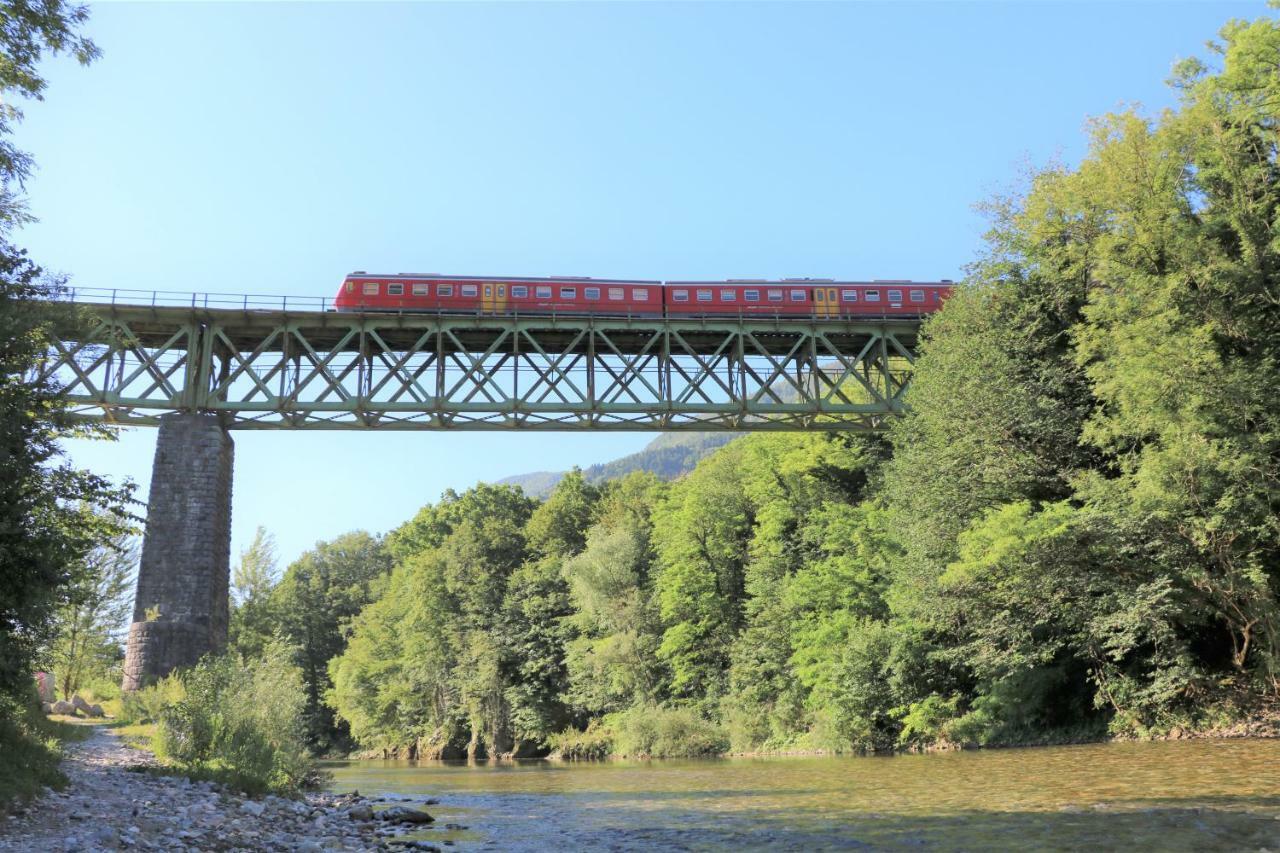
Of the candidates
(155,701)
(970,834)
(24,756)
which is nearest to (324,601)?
(155,701)

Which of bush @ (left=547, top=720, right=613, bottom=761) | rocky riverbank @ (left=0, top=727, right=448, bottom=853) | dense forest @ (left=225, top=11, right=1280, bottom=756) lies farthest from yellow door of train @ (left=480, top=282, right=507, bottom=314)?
bush @ (left=547, top=720, right=613, bottom=761)

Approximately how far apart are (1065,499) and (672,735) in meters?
23.3

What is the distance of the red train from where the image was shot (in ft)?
118

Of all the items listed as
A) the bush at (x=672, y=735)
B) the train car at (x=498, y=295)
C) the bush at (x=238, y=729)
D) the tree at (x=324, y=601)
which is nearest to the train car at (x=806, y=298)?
the train car at (x=498, y=295)

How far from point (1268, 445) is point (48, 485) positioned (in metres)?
25.5

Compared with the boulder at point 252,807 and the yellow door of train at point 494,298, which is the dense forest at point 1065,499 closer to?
the yellow door of train at point 494,298

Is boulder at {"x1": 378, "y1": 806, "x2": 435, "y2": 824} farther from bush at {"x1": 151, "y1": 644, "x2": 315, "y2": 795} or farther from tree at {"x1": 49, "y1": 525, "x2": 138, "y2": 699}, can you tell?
tree at {"x1": 49, "y1": 525, "x2": 138, "y2": 699}

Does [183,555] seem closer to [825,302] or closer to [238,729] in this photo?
[238,729]

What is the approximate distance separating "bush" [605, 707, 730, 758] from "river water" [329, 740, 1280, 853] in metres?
17.0

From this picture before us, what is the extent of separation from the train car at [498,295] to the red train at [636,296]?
38mm

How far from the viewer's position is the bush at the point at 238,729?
62.2 ft

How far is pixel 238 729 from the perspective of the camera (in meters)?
20.1

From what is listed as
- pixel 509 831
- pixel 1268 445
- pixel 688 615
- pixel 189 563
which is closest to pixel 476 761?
pixel 688 615

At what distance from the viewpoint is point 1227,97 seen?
25453mm
